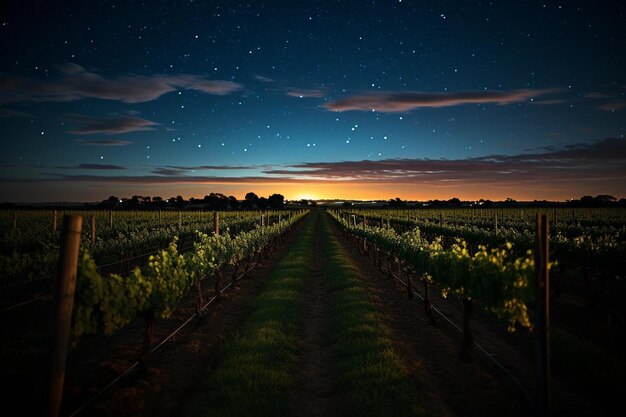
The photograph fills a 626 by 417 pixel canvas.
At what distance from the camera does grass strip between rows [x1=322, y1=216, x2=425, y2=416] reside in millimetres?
6750

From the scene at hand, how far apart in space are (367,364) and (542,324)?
3577 millimetres

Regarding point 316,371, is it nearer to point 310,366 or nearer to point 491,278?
point 310,366

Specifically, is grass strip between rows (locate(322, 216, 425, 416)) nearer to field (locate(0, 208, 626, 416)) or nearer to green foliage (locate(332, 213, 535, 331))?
field (locate(0, 208, 626, 416))

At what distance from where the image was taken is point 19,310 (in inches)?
510

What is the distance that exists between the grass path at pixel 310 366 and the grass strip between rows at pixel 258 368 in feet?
0.06

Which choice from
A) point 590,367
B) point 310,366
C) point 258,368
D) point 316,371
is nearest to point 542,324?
point 590,367

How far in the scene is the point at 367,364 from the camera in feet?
27.6

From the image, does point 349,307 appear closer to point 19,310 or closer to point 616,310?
point 616,310

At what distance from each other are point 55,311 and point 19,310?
9738mm

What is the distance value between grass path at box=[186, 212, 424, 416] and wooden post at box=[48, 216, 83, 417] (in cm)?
208

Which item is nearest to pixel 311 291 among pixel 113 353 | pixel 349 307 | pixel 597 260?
pixel 349 307

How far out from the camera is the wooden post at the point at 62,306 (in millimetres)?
Result: 5453

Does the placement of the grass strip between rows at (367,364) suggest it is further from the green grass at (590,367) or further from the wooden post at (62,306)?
the wooden post at (62,306)

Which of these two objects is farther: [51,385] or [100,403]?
[100,403]
